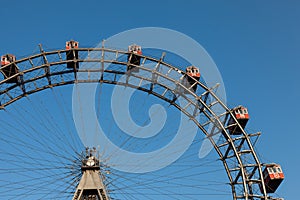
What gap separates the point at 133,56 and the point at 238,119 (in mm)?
9023

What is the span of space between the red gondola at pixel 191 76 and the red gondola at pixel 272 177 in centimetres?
779

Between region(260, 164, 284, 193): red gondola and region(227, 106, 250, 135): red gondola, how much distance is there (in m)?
3.35

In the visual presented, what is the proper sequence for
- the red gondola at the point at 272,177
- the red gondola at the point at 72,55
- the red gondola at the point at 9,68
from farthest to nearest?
the red gondola at the point at 72,55 → the red gondola at the point at 9,68 → the red gondola at the point at 272,177

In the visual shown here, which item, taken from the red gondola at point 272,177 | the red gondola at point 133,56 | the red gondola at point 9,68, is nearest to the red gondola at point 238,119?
the red gondola at point 272,177

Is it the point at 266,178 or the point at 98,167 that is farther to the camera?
the point at 266,178

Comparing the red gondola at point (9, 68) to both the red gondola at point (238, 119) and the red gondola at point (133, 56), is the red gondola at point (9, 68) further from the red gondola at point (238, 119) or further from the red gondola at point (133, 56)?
the red gondola at point (238, 119)

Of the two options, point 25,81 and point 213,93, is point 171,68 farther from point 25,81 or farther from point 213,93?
point 25,81

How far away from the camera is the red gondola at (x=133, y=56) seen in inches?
1141

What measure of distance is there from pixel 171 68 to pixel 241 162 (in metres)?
8.45

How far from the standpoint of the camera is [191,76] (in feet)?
97.3

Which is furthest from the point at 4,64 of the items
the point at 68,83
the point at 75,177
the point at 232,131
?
the point at 232,131

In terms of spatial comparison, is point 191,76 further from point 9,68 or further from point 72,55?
point 9,68

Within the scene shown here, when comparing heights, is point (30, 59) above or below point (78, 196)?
above

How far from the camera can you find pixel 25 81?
28.2 m
